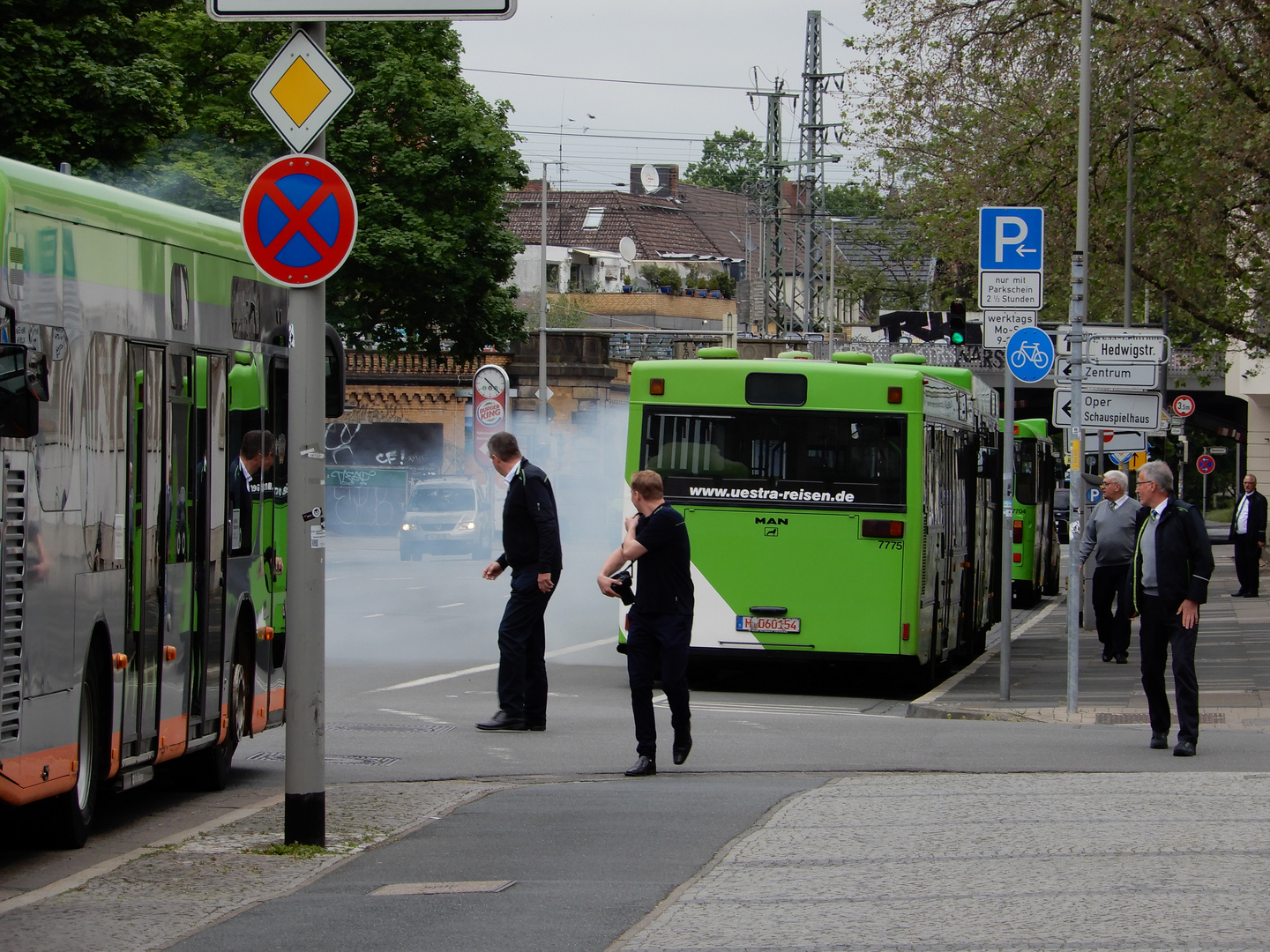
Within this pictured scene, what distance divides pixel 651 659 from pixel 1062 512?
35152mm

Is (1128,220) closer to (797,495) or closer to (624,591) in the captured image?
(797,495)

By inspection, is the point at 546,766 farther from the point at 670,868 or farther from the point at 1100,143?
the point at 1100,143

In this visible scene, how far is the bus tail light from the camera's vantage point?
626 inches

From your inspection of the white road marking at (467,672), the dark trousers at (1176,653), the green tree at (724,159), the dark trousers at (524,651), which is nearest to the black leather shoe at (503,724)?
the dark trousers at (524,651)

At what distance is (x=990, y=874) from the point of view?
753 cm

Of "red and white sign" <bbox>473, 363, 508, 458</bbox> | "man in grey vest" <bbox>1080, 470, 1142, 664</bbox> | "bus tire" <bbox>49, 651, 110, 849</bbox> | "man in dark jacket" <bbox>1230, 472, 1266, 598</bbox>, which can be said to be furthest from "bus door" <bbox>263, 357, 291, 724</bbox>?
"man in dark jacket" <bbox>1230, 472, 1266, 598</bbox>

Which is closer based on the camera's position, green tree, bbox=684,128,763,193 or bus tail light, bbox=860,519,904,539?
bus tail light, bbox=860,519,904,539

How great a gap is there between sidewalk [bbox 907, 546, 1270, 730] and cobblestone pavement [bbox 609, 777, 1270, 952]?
465 cm

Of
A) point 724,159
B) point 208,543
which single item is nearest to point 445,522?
point 208,543

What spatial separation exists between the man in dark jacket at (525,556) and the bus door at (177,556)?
3173mm

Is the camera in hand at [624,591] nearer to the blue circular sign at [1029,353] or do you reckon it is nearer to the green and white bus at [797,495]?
the green and white bus at [797,495]

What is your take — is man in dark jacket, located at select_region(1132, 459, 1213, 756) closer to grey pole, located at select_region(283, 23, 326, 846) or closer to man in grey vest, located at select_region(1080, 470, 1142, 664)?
grey pole, located at select_region(283, 23, 326, 846)

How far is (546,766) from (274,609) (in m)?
1.87

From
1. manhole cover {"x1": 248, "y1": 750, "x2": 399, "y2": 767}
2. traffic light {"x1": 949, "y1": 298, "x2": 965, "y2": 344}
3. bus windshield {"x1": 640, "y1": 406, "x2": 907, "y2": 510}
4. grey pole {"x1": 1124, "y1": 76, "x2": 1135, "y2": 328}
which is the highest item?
grey pole {"x1": 1124, "y1": 76, "x2": 1135, "y2": 328}
